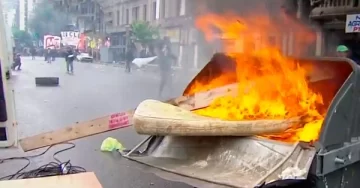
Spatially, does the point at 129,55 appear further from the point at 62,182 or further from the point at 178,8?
the point at 62,182

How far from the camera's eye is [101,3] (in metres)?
5.77

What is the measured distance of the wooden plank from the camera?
286 cm

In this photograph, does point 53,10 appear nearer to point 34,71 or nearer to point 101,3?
point 101,3

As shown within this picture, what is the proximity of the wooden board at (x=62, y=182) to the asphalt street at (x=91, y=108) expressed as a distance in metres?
0.27

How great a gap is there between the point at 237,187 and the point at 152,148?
2.73 feet

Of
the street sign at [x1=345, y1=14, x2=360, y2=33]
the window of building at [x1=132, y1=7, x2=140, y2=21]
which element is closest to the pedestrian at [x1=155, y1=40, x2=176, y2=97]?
the window of building at [x1=132, y1=7, x2=140, y2=21]

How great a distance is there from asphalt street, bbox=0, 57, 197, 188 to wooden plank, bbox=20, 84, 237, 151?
0.78ft

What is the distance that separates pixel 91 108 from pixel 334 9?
4.20 meters

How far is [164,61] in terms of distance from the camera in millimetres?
7508

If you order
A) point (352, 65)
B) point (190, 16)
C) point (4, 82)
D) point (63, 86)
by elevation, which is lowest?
point (63, 86)

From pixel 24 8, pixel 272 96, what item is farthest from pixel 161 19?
pixel 272 96

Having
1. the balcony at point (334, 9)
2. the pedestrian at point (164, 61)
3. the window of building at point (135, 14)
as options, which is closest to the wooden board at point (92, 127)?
the balcony at point (334, 9)

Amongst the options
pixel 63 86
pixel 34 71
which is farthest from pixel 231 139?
pixel 34 71

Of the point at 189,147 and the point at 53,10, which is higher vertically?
the point at 53,10
